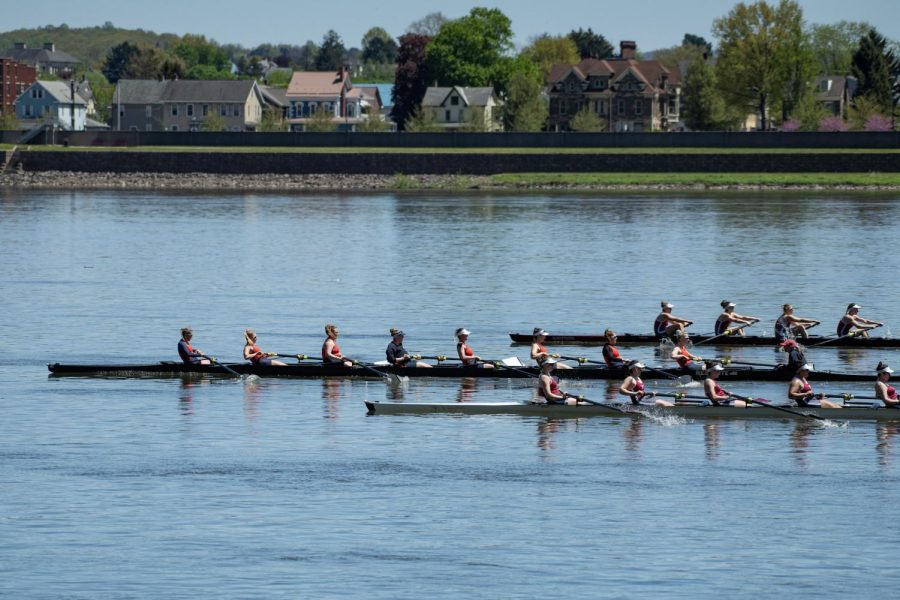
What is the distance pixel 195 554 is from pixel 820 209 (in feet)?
270

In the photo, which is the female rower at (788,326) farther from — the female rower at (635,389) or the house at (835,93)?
the house at (835,93)

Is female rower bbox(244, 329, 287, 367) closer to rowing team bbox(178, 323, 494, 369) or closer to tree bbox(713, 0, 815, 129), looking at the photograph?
rowing team bbox(178, 323, 494, 369)

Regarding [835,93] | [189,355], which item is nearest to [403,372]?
[189,355]

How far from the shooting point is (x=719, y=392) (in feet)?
112

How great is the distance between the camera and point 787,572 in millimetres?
24031

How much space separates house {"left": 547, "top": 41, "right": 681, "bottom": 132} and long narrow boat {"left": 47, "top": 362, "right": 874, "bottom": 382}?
409ft

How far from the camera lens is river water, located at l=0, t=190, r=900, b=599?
24.1 meters

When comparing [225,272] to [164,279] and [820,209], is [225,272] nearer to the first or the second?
[164,279]

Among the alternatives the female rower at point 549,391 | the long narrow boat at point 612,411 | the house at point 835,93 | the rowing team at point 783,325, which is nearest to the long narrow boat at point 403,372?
the long narrow boat at point 612,411

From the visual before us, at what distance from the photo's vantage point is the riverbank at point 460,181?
119 m

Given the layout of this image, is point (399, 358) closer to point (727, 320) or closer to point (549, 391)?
point (549, 391)

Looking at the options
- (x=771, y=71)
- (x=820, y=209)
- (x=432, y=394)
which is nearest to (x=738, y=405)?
(x=432, y=394)

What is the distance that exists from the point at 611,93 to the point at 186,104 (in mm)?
53586

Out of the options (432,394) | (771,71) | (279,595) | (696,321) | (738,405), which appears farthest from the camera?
(771,71)
